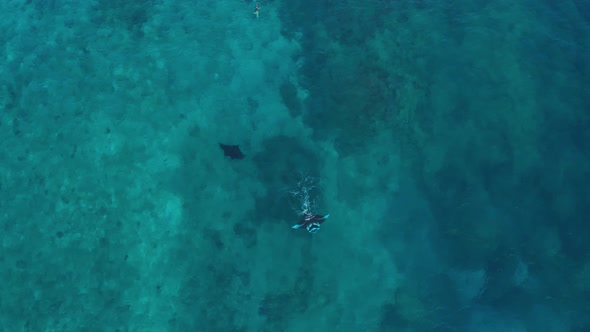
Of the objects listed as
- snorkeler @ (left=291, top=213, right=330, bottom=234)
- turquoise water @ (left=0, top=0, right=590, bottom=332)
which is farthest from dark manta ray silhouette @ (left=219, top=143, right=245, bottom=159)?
snorkeler @ (left=291, top=213, right=330, bottom=234)

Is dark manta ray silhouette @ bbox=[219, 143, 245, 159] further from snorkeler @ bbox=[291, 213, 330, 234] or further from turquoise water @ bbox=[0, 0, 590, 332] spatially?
snorkeler @ bbox=[291, 213, 330, 234]

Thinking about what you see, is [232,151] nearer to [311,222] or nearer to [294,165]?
[294,165]

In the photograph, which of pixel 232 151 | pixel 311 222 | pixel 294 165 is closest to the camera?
pixel 311 222

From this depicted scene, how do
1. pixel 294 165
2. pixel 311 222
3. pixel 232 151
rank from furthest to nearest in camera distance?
pixel 232 151, pixel 294 165, pixel 311 222

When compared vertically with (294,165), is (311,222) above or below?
below

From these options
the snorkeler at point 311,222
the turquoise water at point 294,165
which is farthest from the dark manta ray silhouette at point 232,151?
the snorkeler at point 311,222

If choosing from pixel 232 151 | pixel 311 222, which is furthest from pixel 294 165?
pixel 232 151

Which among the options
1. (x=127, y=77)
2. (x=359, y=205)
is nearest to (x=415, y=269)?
(x=359, y=205)
